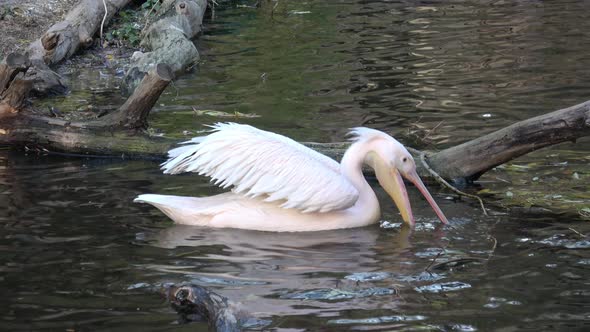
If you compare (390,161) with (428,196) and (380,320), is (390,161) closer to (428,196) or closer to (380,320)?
(428,196)

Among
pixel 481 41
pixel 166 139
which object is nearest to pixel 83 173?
pixel 166 139

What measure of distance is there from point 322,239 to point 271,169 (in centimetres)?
50

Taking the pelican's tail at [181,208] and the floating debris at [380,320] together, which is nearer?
the floating debris at [380,320]

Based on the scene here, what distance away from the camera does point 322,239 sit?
572 centimetres

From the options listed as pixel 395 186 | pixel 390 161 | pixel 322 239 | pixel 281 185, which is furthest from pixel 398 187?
pixel 281 185

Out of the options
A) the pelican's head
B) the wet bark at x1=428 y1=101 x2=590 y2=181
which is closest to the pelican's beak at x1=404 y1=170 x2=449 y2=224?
the pelican's head

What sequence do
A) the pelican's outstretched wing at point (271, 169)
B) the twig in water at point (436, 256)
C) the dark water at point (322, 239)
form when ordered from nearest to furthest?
the dark water at point (322, 239) → the twig in water at point (436, 256) → the pelican's outstretched wing at point (271, 169)

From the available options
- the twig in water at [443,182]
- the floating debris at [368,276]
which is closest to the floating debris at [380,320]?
the floating debris at [368,276]

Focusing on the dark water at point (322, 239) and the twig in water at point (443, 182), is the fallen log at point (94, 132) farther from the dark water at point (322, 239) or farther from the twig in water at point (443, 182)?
the twig in water at point (443, 182)

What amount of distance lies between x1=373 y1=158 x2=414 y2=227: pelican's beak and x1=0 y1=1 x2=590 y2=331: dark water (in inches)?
4.6

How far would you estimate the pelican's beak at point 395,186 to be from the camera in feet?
19.5

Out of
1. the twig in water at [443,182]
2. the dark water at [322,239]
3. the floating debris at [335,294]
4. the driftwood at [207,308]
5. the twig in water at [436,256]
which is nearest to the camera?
the driftwood at [207,308]

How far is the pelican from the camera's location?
576 cm

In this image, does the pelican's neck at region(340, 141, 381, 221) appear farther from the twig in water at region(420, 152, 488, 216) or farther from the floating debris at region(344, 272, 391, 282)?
the floating debris at region(344, 272, 391, 282)
